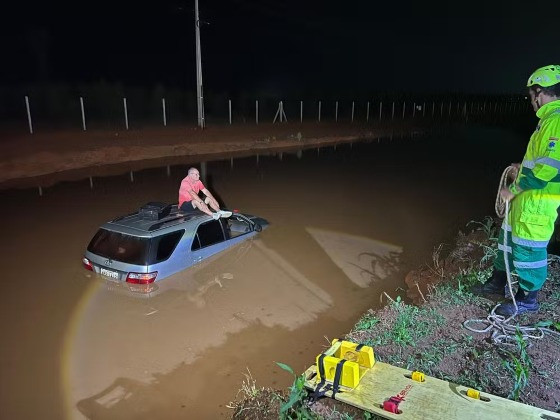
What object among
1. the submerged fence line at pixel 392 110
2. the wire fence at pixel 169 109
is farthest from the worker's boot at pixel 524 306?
the submerged fence line at pixel 392 110

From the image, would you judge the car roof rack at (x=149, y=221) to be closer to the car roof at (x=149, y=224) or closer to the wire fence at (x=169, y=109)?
the car roof at (x=149, y=224)

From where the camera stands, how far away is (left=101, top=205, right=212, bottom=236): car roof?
21.5 ft

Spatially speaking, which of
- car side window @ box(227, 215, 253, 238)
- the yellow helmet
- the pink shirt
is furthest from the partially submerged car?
the yellow helmet

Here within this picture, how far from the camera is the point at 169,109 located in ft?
106

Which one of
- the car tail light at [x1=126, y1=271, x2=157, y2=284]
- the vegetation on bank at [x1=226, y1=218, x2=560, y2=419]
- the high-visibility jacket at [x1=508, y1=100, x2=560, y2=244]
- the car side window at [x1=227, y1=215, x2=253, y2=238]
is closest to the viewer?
the vegetation on bank at [x1=226, y1=218, x2=560, y2=419]

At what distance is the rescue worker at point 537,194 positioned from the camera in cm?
395

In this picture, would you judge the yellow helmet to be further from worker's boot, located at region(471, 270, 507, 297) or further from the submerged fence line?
the submerged fence line

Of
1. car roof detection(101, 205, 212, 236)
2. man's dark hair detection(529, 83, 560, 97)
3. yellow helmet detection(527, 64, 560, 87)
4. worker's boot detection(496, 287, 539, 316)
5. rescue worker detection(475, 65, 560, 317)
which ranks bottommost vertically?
car roof detection(101, 205, 212, 236)

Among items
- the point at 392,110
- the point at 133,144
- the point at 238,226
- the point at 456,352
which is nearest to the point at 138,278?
the point at 238,226

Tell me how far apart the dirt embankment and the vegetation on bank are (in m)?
14.4

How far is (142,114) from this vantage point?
99.6 ft

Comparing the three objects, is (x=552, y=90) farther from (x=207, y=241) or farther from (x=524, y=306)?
(x=207, y=241)

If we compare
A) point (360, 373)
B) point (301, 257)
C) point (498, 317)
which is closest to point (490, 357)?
point (498, 317)

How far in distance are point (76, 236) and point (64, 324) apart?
3866 millimetres
